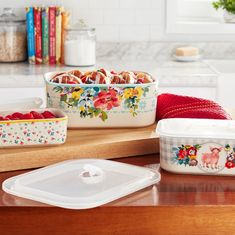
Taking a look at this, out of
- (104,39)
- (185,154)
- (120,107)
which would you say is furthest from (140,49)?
(185,154)

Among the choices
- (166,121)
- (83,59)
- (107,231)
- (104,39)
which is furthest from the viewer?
(104,39)

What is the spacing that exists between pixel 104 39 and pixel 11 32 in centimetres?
59

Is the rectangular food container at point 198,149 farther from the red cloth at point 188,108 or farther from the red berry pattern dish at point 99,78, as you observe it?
the red berry pattern dish at point 99,78

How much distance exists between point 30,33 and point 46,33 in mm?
99

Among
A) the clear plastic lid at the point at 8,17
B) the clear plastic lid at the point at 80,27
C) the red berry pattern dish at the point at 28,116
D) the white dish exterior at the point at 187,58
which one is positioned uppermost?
the clear plastic lid at the point at 8,17

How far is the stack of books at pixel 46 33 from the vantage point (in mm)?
3775

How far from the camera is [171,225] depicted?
58.1 inches

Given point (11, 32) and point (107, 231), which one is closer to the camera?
point (107, 231)

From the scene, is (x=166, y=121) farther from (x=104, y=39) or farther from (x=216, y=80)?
(x=104, y=39)

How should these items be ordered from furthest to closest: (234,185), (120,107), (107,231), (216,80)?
(216,80) → (120,107) → (234,185) → (107,231)

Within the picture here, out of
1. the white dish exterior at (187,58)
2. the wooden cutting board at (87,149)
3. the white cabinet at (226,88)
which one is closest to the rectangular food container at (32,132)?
the wooden cutting board at (87,149)

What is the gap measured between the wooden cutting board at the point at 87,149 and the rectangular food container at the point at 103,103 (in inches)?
1.2

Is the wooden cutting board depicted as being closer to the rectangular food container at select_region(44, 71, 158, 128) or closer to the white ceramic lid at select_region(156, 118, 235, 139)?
the rectangular food container at select_region(44, 71, 158, 128)

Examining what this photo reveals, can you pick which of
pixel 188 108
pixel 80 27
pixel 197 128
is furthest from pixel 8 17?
pixel 197 128
